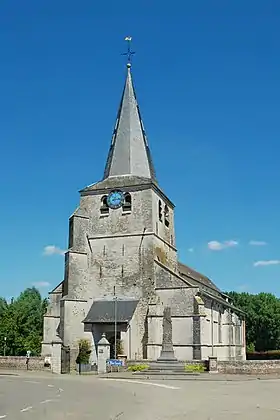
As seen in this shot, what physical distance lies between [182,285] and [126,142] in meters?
14.2

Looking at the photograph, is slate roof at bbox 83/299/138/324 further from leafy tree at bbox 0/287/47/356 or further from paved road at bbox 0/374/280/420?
paved road at bbox 0/374/280/420

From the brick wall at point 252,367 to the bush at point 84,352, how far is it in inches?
462

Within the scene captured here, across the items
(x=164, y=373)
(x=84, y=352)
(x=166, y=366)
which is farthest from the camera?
(x=84, y=352)

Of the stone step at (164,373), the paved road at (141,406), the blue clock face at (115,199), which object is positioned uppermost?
the blue clock face at (115,199)

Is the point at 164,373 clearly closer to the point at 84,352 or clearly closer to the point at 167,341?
the point at 167,341

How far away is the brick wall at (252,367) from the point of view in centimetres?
→ 3212

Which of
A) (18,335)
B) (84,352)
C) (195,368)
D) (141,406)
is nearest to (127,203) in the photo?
(84,352)

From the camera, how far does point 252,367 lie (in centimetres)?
3216

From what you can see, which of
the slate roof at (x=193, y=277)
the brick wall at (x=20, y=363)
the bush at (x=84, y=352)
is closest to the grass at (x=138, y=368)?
the bush at (x=84, y=352)

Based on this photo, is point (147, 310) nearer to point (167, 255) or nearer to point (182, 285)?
point (182, 285)

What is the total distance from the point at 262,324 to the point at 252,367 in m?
44.9

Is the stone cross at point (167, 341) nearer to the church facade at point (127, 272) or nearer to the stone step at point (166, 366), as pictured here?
the stone step at point (166, 366)

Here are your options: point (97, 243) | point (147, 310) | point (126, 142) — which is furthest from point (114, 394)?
point (126, 142)

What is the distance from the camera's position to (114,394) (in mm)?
18297
